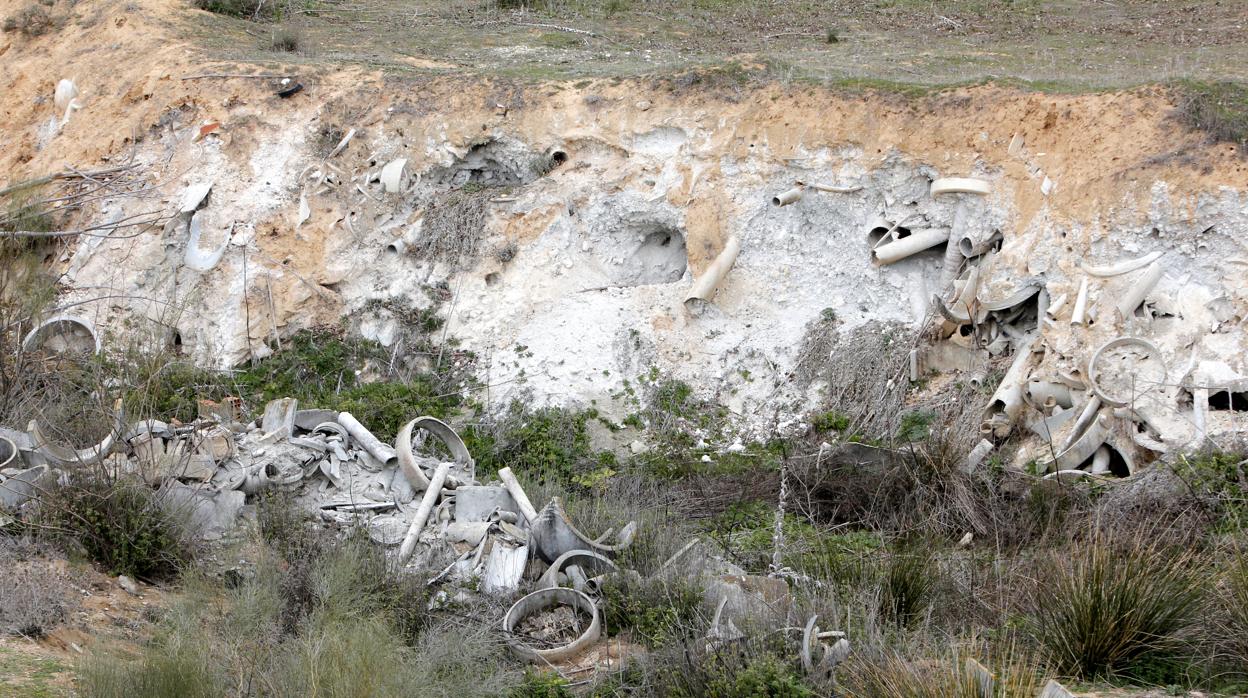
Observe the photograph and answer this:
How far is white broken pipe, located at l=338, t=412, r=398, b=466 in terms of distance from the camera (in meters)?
10.2

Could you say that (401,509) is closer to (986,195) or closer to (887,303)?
(887,303)

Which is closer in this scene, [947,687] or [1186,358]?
[947,687]

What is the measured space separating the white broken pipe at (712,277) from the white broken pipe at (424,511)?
3411 millimetres

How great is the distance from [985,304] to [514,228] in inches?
204

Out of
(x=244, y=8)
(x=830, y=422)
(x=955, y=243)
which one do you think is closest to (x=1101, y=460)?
(x=830, y=422)

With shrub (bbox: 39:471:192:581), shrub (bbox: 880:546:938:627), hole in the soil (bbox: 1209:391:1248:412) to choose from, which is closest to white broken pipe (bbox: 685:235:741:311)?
hole in the soil (bbox: 1209:391:1248:412)

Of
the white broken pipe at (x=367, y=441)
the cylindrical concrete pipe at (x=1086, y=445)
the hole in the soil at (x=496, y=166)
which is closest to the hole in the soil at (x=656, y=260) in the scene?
the hole in the soil at (x=496, y=166)

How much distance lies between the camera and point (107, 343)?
12461 millimetres

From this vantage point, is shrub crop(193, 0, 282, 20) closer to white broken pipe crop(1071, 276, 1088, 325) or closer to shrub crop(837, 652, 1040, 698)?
white broken pipe crop(1071, 276, 1088, 325)

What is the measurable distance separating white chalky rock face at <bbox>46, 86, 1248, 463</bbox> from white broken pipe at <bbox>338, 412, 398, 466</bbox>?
6.04 feet

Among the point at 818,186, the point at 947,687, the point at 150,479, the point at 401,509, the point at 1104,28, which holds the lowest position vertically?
the point at 401,509

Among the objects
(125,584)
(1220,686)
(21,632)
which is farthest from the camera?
(125,584)

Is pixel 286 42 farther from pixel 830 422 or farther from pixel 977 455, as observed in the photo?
pixel 977 455

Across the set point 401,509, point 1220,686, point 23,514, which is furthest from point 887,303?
point 23,514
